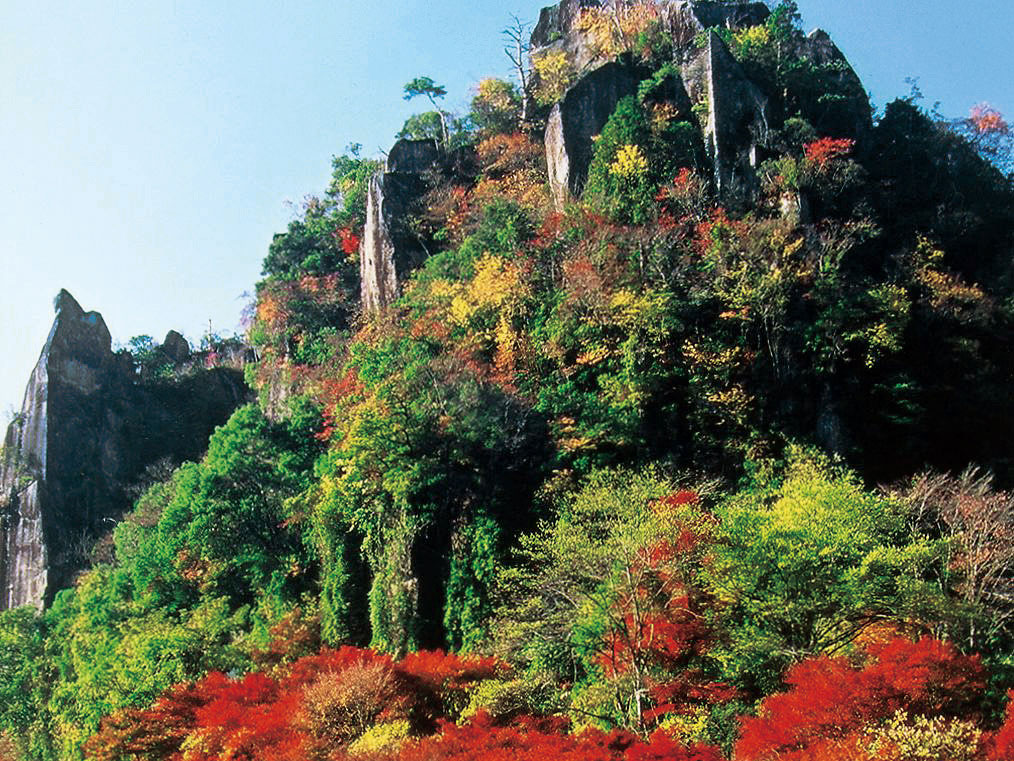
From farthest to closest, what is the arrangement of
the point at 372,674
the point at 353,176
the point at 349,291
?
the point at 353,176 → the point at 349,291 → the point at 372,674

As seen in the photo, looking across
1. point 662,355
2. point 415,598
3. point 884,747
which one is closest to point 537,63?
point 662,355

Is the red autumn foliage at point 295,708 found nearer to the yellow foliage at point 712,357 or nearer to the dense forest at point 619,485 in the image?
the dense forest at point 619,485

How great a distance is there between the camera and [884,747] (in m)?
13.1

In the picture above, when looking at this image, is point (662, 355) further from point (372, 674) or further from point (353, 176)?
point (353, 176)

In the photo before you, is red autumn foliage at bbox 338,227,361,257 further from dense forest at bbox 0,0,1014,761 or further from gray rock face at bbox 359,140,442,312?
dense forest at bbox 0,0,1014,761

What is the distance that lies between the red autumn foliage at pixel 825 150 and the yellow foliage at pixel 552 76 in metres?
13.0

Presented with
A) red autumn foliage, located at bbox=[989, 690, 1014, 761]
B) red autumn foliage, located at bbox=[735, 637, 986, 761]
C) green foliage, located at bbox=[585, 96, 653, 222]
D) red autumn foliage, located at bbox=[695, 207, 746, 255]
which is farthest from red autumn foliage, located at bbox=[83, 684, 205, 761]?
green foliage, located at bbox=[585, 96, 653, 222]

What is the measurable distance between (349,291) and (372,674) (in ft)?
84.5

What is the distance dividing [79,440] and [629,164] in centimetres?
3647

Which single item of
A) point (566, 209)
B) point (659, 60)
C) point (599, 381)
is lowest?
point (599, 381)

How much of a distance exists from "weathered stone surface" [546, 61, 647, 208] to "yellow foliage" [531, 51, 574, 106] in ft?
11.6

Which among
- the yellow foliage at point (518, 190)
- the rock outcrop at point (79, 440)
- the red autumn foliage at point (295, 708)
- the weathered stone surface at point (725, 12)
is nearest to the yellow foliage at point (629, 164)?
the yellow foliage at point (518, 190)

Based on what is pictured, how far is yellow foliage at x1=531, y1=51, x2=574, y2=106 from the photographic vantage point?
41.0 meters

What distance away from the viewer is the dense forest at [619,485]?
18.6 metres
